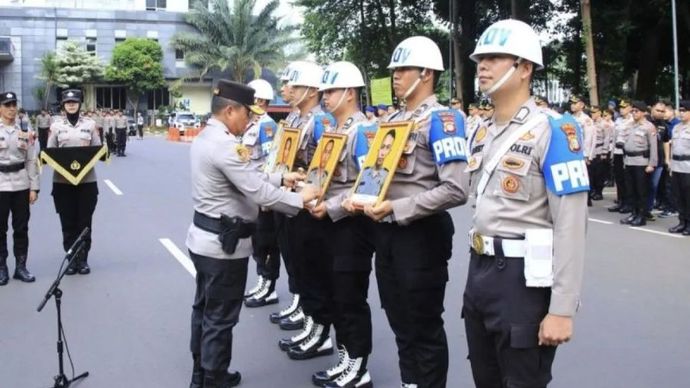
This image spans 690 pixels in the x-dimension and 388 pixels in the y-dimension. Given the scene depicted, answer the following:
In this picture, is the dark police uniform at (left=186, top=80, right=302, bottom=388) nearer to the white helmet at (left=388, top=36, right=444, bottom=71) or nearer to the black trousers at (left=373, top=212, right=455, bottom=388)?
the black trousers at (left=373, top=212, right=455, bottom=388)

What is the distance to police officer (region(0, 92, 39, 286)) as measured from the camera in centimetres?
761

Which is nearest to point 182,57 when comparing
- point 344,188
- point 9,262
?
point 9,262

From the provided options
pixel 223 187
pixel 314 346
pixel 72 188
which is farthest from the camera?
pixel 72 188

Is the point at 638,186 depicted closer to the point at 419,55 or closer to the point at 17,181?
the point at 419,55

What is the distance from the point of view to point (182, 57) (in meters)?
59.8

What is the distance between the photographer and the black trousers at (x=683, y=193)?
11336 millimetres

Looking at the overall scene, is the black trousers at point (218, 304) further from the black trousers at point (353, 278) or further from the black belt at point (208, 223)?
the black trousers at point (353, 278)

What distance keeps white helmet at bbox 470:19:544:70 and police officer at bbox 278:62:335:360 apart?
2306 mm

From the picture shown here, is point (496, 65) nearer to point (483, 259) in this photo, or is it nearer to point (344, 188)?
point (483, 259)

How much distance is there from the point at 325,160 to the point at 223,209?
79 cm

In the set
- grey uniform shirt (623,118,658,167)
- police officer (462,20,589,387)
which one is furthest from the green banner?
grey uniform shirt (623,118,658,167)

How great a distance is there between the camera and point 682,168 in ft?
37.6

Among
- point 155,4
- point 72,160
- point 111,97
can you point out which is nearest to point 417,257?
point 72,160

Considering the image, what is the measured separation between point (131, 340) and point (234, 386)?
1370 millimetres
